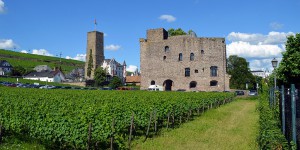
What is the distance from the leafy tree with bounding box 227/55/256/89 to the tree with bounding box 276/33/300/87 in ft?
191

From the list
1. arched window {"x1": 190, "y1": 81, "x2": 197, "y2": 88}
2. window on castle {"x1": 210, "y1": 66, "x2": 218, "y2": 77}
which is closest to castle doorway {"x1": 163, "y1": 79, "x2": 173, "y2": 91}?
arched window {"x1": 190, "y1": 81, "x2": 197, "y2": 88}

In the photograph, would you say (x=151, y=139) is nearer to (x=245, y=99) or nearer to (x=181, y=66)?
(x=245, y=99)

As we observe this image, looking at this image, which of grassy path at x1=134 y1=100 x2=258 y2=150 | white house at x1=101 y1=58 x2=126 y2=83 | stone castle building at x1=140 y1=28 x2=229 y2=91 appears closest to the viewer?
grassy path at x1=134 y1=100 x2=258 y2=150

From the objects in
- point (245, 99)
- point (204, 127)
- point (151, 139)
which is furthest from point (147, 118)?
point (245, 99)

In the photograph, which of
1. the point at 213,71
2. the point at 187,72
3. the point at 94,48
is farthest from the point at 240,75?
the point at 94,48

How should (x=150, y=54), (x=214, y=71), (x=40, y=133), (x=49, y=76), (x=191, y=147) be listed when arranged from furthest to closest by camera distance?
(x=49, y=76), (x=150, y=54), (x=214, y=71), (x=191, y=147), (x=40, y=133)

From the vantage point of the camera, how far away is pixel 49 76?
10450 centimetres

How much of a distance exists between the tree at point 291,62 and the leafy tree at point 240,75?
58.4m

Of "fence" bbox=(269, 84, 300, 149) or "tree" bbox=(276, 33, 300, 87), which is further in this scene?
"tree" bbox=(276, 33, 300, 87)

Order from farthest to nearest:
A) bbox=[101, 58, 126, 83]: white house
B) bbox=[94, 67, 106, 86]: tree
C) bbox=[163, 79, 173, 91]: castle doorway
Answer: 1. bbox=[101, 58, 126, 83]: white house
2. bbox=[94, 67, 106, 86]: tree
3. bbox=[163, 79, 173, 91]: castle doorway

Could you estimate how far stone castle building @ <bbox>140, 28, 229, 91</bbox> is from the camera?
57.6 metres

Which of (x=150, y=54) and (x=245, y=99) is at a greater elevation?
(x=150, y=54)

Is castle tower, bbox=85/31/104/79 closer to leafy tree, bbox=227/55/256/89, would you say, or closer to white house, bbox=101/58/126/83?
white house, bbox=101/58/126/83

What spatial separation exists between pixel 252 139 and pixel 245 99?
113 feet
